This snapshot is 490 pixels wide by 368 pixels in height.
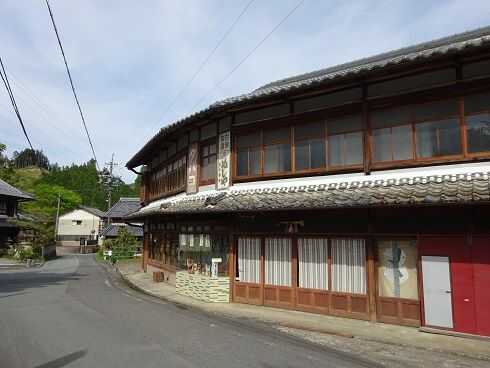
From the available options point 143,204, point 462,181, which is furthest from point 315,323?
point 143,204

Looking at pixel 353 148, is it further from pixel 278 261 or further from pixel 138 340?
pixel 138 340

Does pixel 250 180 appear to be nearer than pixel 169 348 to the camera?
No

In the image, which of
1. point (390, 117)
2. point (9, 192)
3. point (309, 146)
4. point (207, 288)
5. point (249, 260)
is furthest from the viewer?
point (9, 192)

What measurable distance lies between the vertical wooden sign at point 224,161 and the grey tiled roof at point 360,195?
0.69m

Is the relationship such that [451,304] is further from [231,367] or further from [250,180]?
[250,180]

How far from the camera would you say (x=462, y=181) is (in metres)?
9.70

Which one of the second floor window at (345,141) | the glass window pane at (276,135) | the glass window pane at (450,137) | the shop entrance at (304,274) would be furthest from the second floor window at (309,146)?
the glass window pane at (450,137)

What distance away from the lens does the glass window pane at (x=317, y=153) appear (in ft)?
42.0

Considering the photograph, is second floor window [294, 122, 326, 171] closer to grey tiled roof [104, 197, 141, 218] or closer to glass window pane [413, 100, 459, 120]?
glass window pane [413, 100, 459, 120]

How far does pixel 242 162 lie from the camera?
14.8 m

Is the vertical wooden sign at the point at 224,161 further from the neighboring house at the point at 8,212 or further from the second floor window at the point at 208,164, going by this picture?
the neighboring house at the point at 8,212

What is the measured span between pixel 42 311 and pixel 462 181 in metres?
12.5

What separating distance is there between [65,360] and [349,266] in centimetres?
798

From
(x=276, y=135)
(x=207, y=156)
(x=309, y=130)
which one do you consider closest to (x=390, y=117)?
(x=309, y=130)
